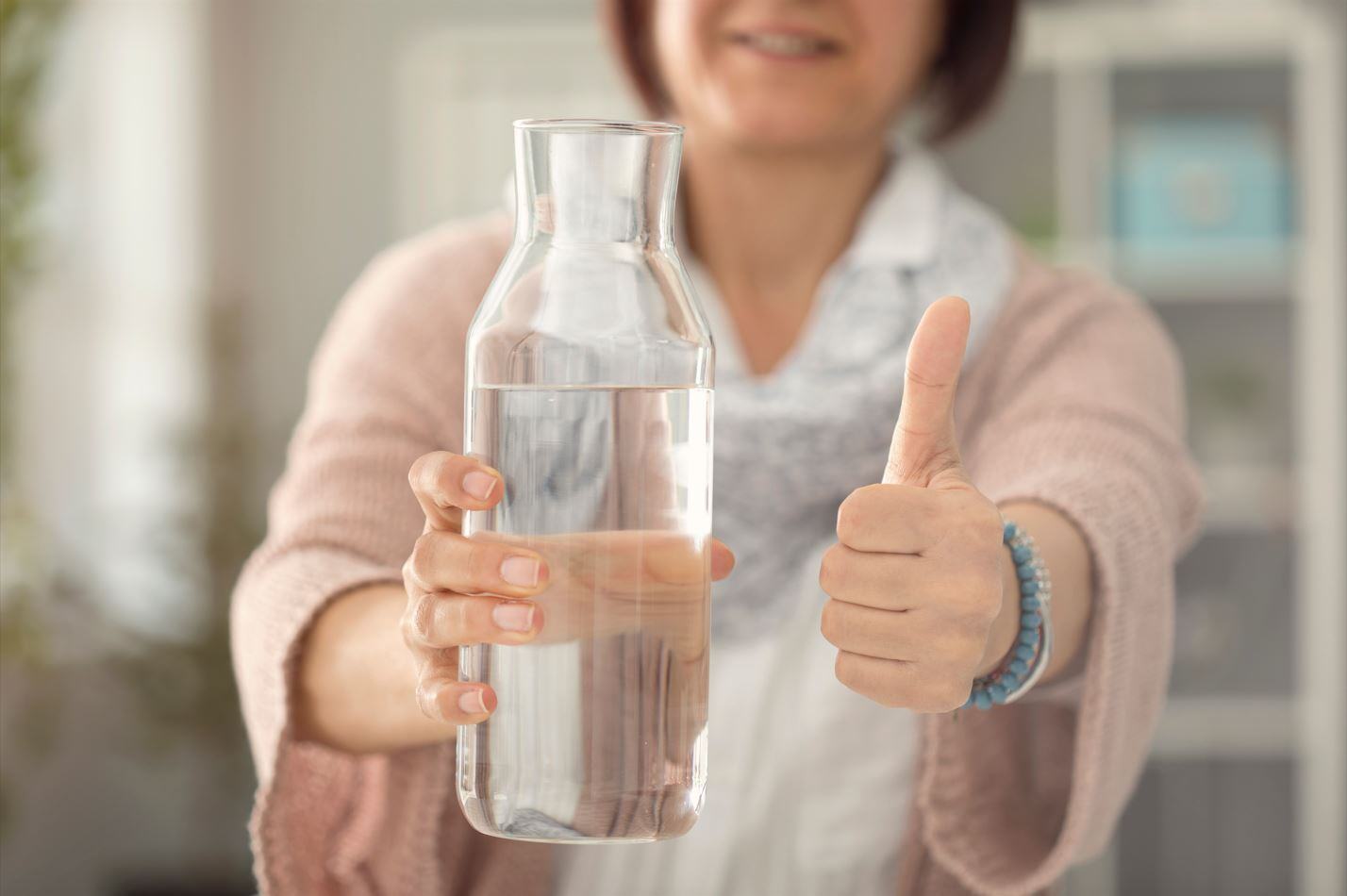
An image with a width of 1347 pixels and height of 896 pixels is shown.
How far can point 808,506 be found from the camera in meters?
1.19

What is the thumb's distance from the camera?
0.64 meters

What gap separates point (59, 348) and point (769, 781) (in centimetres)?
211

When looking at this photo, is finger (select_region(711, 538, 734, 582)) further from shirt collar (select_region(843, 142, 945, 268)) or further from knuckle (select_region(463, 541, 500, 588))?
shirt collar (select_region(843, 142, 945, 268))

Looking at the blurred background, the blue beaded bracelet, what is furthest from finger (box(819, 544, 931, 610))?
the blurred background

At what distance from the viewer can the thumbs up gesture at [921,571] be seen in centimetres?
63

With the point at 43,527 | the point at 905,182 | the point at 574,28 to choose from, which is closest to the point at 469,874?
the point at 905,182

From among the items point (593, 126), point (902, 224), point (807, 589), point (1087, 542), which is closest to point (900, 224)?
point (902, 224)

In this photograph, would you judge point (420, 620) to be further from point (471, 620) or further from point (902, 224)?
point (902, 224)

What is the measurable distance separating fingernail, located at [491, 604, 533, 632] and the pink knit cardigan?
275 mm

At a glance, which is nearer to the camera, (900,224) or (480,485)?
(480,485)

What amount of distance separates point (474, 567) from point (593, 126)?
19 centimetres

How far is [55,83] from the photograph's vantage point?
2684 millimetres

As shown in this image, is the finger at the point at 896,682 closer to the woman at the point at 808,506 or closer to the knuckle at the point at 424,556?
the woman at the point at 808,506

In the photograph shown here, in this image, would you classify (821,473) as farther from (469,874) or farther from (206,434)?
(206,434)
